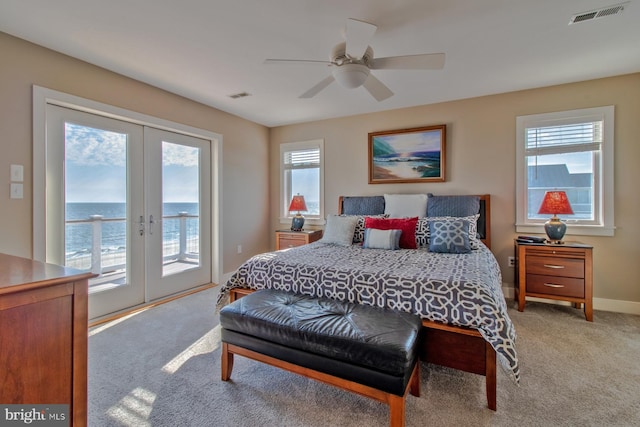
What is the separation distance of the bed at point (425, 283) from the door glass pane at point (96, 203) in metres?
1.49

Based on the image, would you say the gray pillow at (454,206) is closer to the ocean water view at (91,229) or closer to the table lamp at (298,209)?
the table lamp at (298,209)

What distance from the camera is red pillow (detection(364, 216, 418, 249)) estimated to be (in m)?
3.21

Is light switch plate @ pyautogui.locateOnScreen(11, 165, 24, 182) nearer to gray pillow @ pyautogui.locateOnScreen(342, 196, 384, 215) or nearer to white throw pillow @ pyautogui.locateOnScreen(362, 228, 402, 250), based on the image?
white throw pillow @ pyautogui.locateOnScreen(362, 228, 402, 250)

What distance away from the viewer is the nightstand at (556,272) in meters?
2.93

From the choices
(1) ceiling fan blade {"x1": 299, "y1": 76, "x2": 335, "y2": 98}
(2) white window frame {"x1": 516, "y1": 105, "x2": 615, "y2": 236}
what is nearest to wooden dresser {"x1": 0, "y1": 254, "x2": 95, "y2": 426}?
(1) ceiling fan blade {"x1": 299, "y1": 76, "x2": 335, "y2": 98}

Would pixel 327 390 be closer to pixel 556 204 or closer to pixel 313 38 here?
pixel 313 38

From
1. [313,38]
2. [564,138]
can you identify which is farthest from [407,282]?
[564,138]

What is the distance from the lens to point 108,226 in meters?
3.05

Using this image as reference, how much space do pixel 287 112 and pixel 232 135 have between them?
2.99 feet

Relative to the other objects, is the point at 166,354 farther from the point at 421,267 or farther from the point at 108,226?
the point at 421,267

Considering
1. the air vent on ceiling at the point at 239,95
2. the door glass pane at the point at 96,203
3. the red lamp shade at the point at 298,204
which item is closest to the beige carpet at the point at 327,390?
the door glass pane at the point at 96,203

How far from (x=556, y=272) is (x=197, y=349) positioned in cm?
357

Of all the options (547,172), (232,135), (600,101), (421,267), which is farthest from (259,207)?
(600,101)

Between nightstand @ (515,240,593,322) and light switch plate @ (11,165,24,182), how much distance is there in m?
4.73
